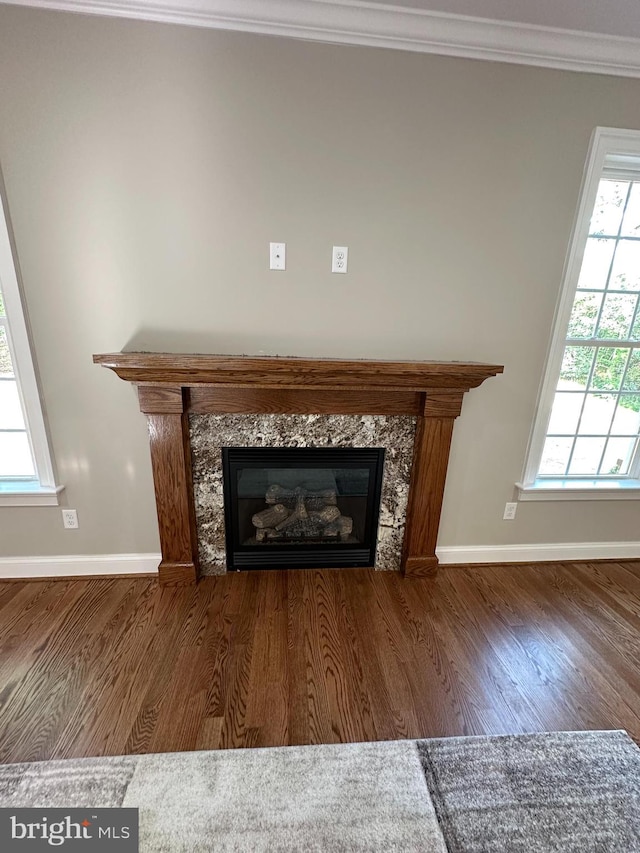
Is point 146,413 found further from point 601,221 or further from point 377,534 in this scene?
point 601,221

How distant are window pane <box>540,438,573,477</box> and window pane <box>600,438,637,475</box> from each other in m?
0.25

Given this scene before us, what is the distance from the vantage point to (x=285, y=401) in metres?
1.74

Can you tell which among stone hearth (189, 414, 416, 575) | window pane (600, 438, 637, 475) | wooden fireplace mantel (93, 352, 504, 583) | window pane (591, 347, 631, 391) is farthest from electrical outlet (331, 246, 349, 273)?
window pane (600, 438, 637, 475)

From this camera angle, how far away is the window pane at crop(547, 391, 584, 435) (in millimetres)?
1979

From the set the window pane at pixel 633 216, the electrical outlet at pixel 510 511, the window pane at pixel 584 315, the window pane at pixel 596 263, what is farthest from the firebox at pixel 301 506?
the window pane at pixel 633 216

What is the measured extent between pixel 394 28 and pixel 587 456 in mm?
2223

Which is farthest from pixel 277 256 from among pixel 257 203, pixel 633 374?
pixel 633 374

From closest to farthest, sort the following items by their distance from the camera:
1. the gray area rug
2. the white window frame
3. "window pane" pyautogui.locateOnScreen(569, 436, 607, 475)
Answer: the gray area rug, the white window frame, "window pane" pyautogui.locateOnScreen(569, 436, 607, 475)

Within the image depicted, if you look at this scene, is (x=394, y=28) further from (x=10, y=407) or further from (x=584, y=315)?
(x=10, y=407)

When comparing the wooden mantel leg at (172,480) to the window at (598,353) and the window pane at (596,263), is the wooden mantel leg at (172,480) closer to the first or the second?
the window at (598,353)

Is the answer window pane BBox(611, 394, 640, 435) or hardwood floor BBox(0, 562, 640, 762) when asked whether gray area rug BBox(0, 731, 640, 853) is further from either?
window pane BBox(611, 394, 640, 435)

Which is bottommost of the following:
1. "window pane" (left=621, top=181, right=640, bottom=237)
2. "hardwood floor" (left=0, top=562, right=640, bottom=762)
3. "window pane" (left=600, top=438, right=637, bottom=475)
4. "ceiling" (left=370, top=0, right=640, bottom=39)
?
"hardwood floor" (left=0, top=562, right=640, bottom=762)

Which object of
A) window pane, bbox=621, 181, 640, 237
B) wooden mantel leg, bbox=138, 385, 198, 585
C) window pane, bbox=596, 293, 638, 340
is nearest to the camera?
wooden mantel leg, bbox=138, 385, 198, 585

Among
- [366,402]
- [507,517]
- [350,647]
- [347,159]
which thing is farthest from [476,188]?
[350,647]
